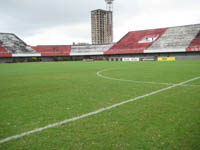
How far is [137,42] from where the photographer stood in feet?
230

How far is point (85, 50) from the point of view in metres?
80.9

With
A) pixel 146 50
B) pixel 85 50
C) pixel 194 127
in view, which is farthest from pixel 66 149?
pixel 85 50

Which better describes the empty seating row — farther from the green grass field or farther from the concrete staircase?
the green grass field

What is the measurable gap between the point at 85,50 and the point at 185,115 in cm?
7737

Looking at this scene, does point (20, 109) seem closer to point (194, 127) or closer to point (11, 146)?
point (11, 146)

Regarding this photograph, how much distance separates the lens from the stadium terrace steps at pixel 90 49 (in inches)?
3012

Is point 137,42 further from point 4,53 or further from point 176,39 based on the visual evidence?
point 4,53

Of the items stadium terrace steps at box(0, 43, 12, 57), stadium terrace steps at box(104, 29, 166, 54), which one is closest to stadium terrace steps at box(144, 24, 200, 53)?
stadium terrace steps at box(104, 29, 166, 54)

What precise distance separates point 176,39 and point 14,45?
2443 inches

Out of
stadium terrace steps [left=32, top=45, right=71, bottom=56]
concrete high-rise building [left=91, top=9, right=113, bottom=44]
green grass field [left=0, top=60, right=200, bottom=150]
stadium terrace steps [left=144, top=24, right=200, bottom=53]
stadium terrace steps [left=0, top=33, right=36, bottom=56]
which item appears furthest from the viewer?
concrete high-rise building [left=91, top=9, right=113, bottom=44]

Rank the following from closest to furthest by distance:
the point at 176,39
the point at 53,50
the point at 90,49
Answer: the point at 176,39 < the point at 90,49 < the point at 53,50

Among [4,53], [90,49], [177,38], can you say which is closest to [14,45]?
[4,53]

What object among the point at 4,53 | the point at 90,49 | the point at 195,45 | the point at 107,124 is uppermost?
the point at 90,49

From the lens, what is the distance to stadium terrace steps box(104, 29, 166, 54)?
66.2m
